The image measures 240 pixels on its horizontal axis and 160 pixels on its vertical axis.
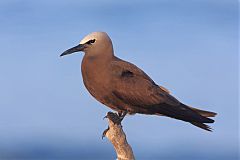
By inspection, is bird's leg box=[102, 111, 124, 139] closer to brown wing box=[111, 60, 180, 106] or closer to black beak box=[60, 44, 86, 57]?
brown wing box=[111, 60, 180, 106]

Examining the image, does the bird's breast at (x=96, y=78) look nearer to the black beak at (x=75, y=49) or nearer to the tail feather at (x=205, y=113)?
the black beak at (x=75, y=49)

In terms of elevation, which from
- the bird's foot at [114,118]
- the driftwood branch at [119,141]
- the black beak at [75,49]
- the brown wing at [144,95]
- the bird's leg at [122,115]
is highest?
the black beak at [75,49]

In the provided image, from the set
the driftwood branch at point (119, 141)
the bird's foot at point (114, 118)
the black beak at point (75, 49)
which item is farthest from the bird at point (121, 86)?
the driftwood branch at point (119, 141)

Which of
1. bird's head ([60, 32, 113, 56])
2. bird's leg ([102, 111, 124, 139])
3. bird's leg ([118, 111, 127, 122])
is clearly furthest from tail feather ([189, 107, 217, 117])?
bird's head ([60, 32, 113, 56])

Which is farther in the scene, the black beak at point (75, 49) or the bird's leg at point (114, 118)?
the black beak at point (75, 49)

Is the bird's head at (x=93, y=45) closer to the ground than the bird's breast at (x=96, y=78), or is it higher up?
higher up

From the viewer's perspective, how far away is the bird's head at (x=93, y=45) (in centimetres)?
681

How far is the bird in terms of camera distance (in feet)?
21.6

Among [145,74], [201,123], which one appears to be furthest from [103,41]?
[201,123]

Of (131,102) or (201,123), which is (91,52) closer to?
(131,102)

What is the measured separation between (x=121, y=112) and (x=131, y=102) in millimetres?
225

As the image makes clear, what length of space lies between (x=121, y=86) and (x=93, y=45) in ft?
2.34

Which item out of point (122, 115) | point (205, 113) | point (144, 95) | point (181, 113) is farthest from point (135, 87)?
point (205, 113)

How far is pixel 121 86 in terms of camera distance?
263 inches
